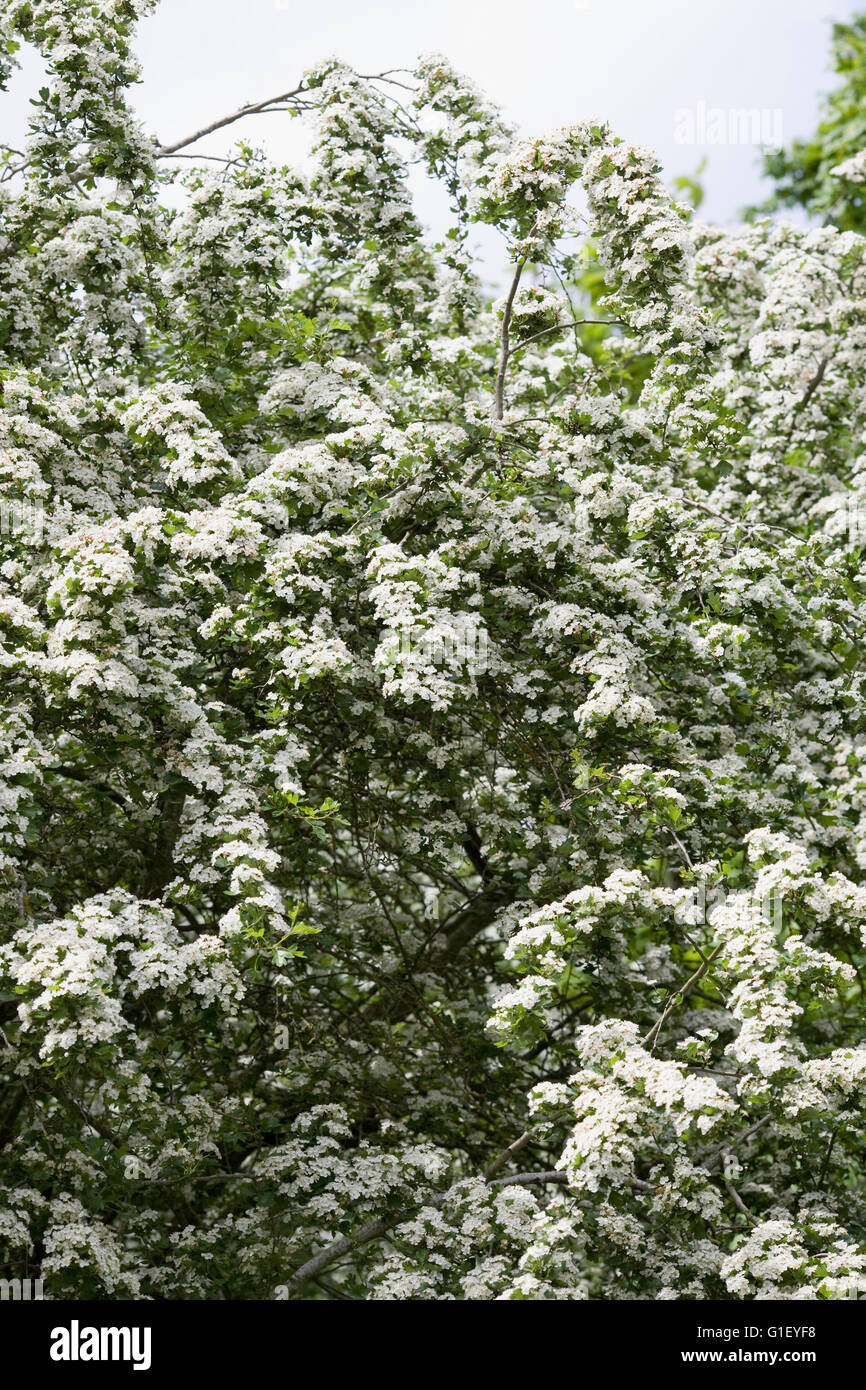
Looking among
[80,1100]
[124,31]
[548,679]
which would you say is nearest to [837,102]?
[124,31]

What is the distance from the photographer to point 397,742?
17.4 feet

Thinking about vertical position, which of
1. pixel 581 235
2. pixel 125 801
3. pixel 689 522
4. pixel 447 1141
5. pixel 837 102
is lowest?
pixel 447 1141

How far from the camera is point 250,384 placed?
626 cm

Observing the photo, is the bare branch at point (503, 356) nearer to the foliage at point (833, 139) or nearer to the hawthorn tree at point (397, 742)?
the hawthorn tree at point (397, 742)

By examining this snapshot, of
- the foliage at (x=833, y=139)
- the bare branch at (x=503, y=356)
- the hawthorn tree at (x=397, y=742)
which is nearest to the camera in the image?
the hawthorn tree at (x=397, y=742)

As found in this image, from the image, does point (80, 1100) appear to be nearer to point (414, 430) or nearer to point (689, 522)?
point (414, 430)

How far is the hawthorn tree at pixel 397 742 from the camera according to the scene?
427 cm

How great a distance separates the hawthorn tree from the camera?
14.0 feet

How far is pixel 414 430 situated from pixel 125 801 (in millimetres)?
1762
